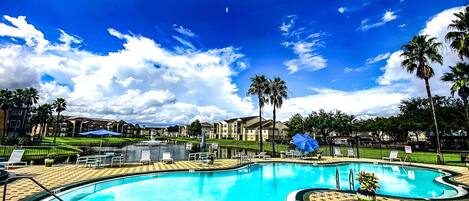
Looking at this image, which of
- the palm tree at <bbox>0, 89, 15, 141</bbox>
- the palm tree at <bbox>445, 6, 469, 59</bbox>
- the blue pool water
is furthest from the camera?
the palm tree at <bbox>0, 89, 15, 141</bbox>

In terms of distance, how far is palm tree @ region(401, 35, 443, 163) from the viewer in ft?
67.1

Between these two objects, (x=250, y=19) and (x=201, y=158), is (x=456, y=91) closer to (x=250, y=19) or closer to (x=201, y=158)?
(x=250, y=19)

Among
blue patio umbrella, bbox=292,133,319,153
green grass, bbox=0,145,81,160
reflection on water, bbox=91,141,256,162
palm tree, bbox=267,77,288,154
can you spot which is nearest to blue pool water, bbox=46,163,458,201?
blue patio umbrella, bbox=292,133,319,153

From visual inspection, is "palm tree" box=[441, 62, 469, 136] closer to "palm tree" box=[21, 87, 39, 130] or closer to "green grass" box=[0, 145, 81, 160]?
"green grass" box=[0, 145, 81, 160]

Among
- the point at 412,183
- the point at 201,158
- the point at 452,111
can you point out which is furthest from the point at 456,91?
the point at 452,111

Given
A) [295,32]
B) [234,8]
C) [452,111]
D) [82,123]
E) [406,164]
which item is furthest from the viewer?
[82,123]

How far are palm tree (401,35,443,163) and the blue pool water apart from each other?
6.67 meters

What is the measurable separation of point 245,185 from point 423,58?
18178mm

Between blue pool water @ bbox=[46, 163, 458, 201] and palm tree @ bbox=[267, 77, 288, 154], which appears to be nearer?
blue pool water @ bbox=[46, 163, 458, 201]

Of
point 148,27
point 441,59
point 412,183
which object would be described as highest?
point 148,27

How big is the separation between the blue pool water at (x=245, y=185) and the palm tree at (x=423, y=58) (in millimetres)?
6669

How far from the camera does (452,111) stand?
137 feet

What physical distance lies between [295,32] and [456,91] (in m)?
13.8

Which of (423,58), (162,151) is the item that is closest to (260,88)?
(423,58)
